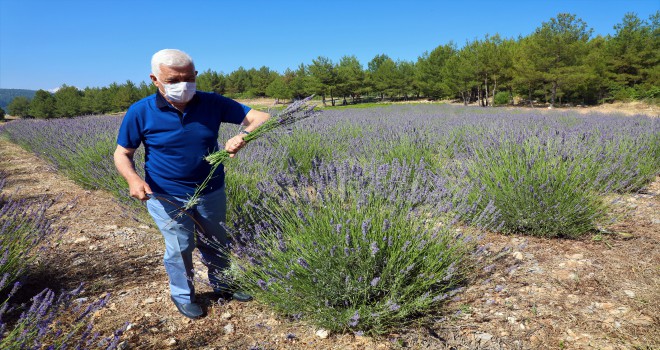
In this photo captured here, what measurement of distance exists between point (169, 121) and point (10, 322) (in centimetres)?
148

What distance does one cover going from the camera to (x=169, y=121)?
184 cm

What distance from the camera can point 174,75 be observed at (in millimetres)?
1748

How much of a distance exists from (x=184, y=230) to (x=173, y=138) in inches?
20.7

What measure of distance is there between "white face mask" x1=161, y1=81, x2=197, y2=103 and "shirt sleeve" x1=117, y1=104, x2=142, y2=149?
22 centimetres

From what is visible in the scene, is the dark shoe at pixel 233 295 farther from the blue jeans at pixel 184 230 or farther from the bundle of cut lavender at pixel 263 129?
the bundle of cut lavender at pixel 263 129

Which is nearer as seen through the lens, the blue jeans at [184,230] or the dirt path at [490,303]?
the dirt path at [490,303]

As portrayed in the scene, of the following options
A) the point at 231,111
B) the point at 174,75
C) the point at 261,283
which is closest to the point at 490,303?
the point at 261,283

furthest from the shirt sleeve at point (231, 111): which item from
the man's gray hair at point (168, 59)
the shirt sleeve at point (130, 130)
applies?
the shirt sleeve at point (130, 130)

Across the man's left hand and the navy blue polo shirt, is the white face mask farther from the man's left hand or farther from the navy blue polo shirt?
the man's left hand

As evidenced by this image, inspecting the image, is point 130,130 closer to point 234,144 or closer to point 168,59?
point 168,59

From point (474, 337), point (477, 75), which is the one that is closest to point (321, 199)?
point (474, 337)

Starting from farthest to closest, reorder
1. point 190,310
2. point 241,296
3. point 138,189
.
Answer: point 241,296 < point 190,310 < point 138,189

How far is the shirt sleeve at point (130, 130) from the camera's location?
182cm

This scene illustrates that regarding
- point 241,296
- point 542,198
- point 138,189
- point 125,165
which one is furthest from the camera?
point 542,198
